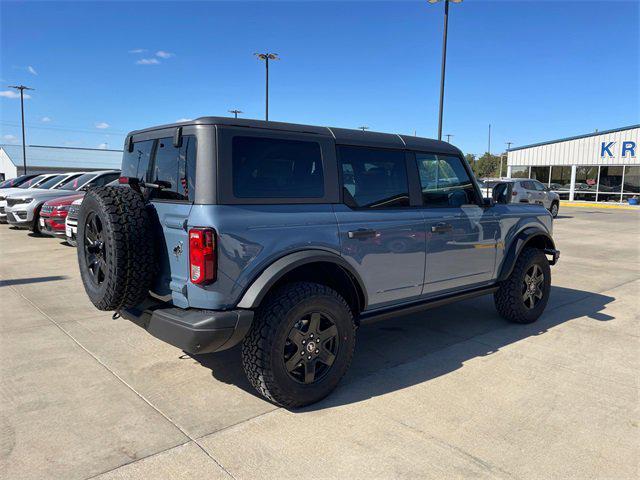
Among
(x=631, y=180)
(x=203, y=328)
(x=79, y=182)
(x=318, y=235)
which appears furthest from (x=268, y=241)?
(x=631, y=180)

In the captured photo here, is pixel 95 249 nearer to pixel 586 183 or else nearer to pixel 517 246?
pixel 517 246

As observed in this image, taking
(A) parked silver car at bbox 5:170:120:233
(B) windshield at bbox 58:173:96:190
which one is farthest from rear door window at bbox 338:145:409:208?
(B) windshield at bbox 58:173:96:190

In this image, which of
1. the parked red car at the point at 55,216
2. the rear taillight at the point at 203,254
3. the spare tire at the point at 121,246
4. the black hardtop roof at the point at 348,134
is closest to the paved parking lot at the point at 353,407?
the spare tire at the point at 121,246

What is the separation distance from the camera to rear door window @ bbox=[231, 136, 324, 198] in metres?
3.13

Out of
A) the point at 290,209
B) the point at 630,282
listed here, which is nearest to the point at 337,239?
the point at 290,209

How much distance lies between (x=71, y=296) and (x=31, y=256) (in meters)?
3.81

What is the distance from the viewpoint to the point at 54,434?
2.91 meters

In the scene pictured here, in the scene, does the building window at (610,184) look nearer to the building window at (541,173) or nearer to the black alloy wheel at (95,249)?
the building window at (541,173)

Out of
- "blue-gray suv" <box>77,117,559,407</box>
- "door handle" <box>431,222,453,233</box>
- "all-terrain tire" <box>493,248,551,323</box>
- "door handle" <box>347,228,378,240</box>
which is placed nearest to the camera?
"blue-gray suv" <box>77,117,559,407</box>

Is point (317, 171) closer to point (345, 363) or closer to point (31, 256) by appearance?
point (345, 363)

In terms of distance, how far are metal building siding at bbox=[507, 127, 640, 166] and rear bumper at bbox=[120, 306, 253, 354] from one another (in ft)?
110

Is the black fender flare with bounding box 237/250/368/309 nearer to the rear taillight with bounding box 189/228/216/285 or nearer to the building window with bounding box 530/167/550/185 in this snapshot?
the rear taillight with bounding box 189/228/216/285

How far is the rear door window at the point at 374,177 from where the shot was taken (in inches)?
146

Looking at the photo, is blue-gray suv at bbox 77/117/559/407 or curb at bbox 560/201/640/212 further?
curb at bbox 560/201/640/212
